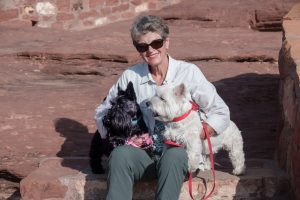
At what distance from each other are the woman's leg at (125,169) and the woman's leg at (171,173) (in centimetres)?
16

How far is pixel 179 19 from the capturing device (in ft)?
35.6

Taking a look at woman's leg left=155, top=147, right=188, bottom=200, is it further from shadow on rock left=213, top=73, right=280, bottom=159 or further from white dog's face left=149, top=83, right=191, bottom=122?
shadow on rock left=213, top=73, right=280, bottom=159

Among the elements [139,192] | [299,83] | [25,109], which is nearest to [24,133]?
[25,109]

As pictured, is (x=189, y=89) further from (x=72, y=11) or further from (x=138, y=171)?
(x=72, y=11)

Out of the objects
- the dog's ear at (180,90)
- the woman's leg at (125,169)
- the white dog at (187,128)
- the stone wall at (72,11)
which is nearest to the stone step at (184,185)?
the white dog at (187,128)

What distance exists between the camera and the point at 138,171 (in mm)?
4047

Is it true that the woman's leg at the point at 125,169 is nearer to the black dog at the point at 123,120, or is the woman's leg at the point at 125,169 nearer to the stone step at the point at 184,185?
the black dog at the point at 123,120

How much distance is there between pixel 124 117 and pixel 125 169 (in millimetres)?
320

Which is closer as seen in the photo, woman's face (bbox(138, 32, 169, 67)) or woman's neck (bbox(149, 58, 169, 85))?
woman's face (bbox(138, 32, 169, 67))

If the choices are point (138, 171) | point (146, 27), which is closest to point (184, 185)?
point (138, 171)

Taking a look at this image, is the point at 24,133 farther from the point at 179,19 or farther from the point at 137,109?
the point at 179,19

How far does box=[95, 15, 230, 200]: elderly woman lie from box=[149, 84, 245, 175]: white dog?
0.20ft

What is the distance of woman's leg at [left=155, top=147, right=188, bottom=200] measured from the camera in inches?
152

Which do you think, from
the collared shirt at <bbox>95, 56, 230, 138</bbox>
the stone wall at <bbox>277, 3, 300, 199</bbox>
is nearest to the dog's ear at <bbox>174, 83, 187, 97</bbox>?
the collared shirt at <bbox>95, 56, 230, 138</bbox>
